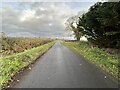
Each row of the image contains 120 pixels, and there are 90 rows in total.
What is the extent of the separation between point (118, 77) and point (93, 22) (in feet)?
68.5

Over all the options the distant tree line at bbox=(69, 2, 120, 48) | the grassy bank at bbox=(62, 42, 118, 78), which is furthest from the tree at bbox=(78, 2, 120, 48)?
the grassy bank at bbox=(62, 42, 118, 78)

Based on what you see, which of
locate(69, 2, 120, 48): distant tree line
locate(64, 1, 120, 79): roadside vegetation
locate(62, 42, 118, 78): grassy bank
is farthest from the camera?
locate(69, 2, 120, 48): distant tree line

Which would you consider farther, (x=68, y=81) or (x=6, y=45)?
(x=6, y=45)

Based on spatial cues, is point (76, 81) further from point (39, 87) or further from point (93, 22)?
point (93, 22)

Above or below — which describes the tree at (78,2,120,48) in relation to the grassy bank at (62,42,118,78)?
above

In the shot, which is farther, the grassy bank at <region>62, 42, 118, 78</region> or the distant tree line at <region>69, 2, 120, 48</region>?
the distant tree line at <region>69, 2, 120, 48</region>

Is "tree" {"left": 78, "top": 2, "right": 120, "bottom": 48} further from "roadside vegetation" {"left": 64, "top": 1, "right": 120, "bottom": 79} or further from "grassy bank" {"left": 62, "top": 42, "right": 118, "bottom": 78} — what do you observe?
"grassy bank" {"left": 62, "top": 42, "right": 118, "bottom": 78}

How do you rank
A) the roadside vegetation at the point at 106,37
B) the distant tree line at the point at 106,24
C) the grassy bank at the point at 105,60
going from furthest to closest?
1. the distant tree line at the point at 106,24
2. the roadside vegetation at the point at 106,37
3. the grassy bank at the point at 105,60

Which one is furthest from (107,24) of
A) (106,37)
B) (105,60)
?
(105,60)

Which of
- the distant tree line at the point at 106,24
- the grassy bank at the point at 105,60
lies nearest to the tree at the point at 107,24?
the distant tree line at the point at 106,24

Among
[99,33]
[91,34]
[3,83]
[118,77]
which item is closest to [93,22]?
[99,33]

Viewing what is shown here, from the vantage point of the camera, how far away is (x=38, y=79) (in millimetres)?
10266

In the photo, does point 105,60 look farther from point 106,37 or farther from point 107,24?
point 106,37

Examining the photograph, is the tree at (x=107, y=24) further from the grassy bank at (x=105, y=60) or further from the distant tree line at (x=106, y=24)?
the grassy bank at (x=105, y=60)
